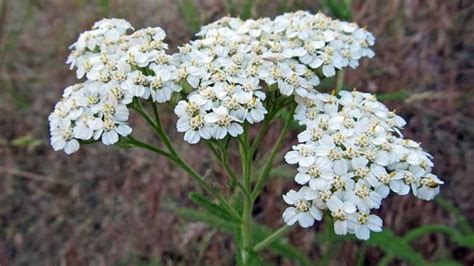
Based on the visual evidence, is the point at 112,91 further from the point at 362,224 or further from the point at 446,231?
the point at 446,231

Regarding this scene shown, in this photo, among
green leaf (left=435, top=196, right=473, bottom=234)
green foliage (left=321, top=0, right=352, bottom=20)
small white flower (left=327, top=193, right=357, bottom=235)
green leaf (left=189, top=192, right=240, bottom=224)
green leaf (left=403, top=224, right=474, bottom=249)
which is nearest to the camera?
small white flower (left=327, top=193, right=357, bottom=235)

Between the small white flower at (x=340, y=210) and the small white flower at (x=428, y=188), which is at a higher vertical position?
the small white flower at (x=428, y=188)

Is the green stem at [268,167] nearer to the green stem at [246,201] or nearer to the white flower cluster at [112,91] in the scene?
the green stem at [246,201]

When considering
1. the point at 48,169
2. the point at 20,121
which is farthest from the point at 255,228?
the point at 20,121

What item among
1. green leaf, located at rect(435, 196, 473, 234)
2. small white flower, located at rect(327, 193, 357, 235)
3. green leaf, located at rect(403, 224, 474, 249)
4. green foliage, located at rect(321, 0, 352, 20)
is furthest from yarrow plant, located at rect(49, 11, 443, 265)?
green leaf, located at rect(435, 196, 473, 234)

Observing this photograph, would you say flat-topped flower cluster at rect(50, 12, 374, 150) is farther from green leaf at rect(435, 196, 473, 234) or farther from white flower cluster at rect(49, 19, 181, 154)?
green leaf at rect(435, 196, 473, 234)

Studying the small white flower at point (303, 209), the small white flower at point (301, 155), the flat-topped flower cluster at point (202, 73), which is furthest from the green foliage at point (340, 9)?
the small white flower at point (303, 209)

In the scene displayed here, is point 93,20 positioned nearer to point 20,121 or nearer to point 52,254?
point 20,121

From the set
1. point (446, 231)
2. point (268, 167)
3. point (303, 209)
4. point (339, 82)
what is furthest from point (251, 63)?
point (446, 231)
